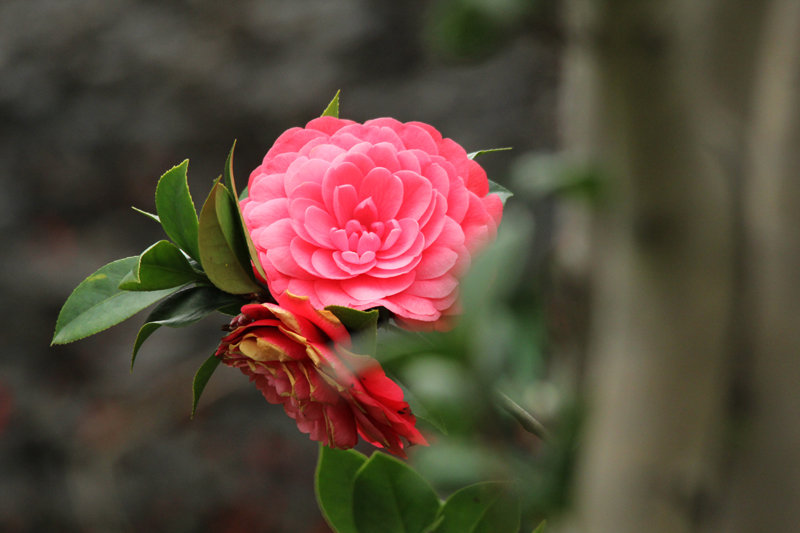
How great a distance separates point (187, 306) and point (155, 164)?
146 centimetres

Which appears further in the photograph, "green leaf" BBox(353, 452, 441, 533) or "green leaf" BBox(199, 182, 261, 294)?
"green leaf" BBox(353, 452, 441, 533)

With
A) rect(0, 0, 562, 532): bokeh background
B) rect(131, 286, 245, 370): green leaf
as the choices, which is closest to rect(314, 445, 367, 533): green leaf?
rect(131, 286, 245, 370): green leaf

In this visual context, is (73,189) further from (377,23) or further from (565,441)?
(565,441)

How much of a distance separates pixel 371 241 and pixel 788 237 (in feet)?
0.59

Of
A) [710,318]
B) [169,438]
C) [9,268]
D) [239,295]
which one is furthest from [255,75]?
[710,318]

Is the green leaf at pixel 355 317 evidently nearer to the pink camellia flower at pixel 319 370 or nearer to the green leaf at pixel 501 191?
the pink camellia flower at pixel 319 370

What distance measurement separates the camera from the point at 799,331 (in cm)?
30

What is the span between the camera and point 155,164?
172 cm

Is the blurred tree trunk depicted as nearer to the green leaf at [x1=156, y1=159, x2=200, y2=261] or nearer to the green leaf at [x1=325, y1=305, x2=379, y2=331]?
the green leaf at [x1=325, y1=305, x2=379, y2=331]

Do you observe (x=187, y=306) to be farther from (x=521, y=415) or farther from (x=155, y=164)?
(x=155, y=164)

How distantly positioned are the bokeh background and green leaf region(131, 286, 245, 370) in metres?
1.34

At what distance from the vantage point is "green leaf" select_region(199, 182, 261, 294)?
0.32 meters

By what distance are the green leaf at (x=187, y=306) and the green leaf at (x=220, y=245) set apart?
0.02 m

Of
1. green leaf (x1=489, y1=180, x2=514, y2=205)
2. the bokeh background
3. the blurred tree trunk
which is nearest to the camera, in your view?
the blurred tree trunk
